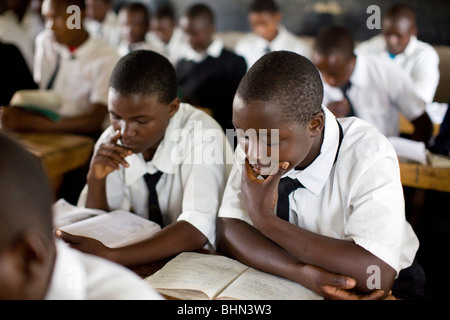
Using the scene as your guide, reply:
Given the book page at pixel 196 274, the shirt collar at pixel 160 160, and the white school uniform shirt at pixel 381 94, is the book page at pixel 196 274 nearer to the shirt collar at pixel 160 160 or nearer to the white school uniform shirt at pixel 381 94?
the shirt collar at pixel 160 160

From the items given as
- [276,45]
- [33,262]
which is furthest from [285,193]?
[276,45]

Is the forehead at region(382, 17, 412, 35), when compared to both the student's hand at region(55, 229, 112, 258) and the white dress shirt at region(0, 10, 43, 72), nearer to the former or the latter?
the white dress shirt at region(0, 10, 43, 72)

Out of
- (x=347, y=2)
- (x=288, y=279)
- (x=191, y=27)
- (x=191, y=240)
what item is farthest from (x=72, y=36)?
(x=347, y=2)

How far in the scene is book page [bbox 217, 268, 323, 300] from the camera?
3.48ft

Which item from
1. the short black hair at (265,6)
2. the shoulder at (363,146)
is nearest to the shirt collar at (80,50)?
the shoulder at (363,146)

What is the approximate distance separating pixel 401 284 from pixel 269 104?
27.4 inches

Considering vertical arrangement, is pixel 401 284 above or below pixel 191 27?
below

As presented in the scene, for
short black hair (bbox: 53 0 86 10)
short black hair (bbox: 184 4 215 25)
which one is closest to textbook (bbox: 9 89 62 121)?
short black hair (bbox: 53 0 86 10)

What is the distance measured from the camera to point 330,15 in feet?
16.0

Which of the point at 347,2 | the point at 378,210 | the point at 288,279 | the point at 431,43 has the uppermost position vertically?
the point at 347,2

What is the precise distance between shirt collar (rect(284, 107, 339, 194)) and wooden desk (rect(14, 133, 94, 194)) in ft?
3.69

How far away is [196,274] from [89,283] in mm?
445

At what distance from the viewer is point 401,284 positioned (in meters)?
1.38

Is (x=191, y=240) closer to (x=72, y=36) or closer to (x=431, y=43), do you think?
(x=72, y=36)
